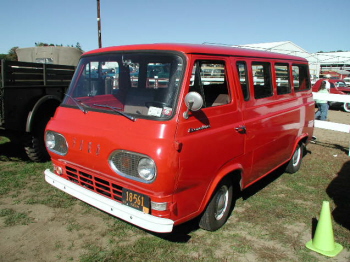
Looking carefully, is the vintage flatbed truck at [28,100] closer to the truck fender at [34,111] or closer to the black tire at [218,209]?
the truck fender at [34,111]

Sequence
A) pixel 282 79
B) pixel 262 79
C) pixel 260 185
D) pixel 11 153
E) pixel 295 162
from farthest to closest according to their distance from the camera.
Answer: pixel 11 153 → pixel 295 162 → pixel 260 185 → pixel 282 79 → pixel 262 79

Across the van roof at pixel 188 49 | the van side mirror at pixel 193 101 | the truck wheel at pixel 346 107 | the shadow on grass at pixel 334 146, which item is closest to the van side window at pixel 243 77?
the van roof at pixel 188 49

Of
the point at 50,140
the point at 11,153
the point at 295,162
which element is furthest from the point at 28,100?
the point at 295,162

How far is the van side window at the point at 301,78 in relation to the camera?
5.19 m

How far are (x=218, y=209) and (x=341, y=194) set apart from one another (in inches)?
96.9

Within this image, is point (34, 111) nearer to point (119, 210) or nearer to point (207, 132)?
point (119, 210)

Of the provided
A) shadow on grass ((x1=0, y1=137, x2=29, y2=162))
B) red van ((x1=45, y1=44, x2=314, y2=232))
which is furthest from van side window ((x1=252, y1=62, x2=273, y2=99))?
shadow on grass ((x1=0, y1=137, x2=29, y2=162))

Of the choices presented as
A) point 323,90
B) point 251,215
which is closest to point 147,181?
point 251,215

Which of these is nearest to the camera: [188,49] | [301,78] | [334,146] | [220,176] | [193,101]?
[193,101]

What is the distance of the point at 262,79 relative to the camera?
4.24 m

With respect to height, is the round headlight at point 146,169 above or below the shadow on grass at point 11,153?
above

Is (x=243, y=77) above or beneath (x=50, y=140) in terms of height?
above

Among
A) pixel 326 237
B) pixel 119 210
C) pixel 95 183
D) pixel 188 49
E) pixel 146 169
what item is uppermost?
pixel 188 49

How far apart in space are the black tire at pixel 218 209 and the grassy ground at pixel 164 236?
0.13 metres
